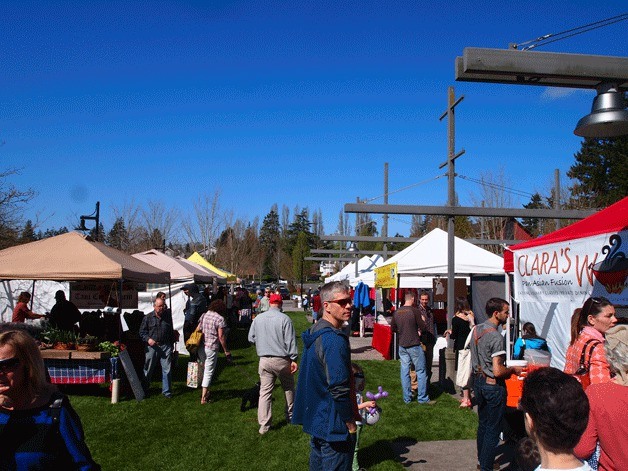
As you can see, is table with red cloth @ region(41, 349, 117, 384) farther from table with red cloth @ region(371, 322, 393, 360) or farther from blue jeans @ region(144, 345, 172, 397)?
table with red cloth @ region(371, 322, 393, 360)

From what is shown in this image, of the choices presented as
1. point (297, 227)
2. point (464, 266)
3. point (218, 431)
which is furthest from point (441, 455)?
point (297, 227)

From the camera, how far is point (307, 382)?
400 cm

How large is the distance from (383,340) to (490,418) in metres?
11.2

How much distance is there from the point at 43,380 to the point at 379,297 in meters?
22.5

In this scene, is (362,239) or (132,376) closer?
(132,376)

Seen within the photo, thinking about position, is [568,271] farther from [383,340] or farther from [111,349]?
[383,340]

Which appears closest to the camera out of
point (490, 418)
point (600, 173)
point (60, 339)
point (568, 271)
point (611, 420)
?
point (611, 420)

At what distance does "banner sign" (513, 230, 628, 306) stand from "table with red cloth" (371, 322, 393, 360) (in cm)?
807

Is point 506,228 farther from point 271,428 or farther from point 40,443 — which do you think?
point 40,443

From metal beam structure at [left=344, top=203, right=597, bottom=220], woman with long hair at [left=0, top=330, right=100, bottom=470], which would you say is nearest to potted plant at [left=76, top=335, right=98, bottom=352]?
metal beam structure at [left=344, top=203, right=597, bottom=220]

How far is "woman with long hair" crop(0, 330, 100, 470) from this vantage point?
2398mm

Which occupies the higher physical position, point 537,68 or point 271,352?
point 537,68

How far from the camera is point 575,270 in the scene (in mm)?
6223

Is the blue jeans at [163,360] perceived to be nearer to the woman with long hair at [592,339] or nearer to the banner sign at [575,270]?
the banner sign at [575,270]
